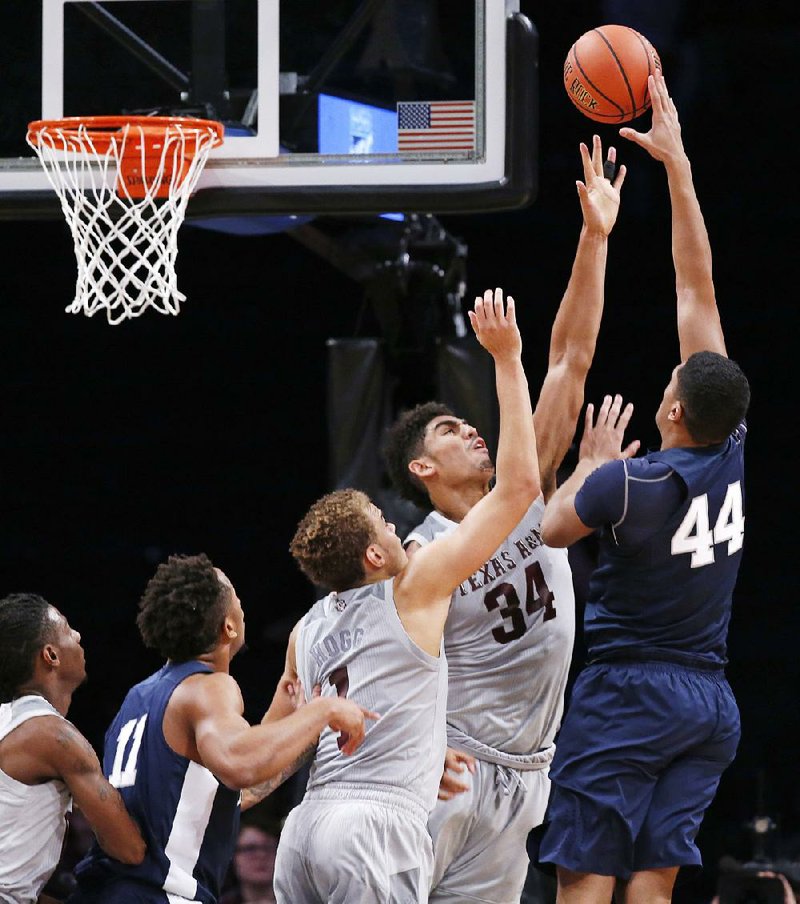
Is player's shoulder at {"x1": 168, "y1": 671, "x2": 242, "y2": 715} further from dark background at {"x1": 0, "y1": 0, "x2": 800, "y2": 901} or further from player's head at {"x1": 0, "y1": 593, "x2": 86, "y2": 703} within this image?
dark background at {"x1": 0, "y1": 0, "x2": 800, "y2": 901}

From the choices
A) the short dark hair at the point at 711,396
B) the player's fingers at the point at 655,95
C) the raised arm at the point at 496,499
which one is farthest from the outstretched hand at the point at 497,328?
the player's fingers at the point at 655,95

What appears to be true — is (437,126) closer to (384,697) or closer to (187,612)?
(187,612)

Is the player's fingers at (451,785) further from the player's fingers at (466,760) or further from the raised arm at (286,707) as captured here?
the raised arm at (286,707)

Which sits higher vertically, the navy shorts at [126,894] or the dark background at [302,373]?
Result: the dark background at [302,373]

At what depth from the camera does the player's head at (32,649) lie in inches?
168

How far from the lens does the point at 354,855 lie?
385 centimetres

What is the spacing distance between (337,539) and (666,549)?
2.93 feet

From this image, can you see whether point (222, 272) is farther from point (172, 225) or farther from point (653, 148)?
point (653, 148)

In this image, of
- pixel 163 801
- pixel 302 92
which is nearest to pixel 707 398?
pixel 163 801

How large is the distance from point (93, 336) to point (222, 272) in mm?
997

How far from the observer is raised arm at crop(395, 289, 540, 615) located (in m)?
3.95

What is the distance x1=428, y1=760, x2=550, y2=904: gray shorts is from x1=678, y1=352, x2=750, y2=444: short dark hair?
4.08 feet

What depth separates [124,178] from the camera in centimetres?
547

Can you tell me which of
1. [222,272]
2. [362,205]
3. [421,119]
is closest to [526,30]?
[421,119]
